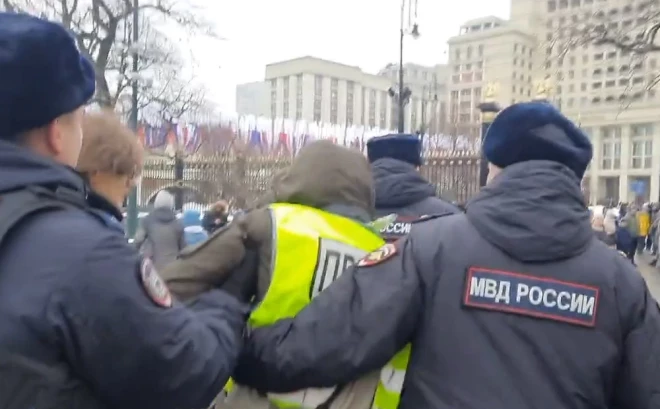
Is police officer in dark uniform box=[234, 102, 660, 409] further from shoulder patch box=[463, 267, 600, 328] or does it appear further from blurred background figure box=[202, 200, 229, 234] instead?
blurred background figure box=[202, 200, 229, 234]

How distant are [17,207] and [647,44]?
12.8 metres

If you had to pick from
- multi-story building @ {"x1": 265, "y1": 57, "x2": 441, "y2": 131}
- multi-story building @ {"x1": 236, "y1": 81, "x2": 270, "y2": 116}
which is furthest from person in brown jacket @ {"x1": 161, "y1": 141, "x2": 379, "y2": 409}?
multi-story building @ {"x1": 236, "y1": 81, "x2": 270, "y2": 116}

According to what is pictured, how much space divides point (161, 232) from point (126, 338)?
6280mm

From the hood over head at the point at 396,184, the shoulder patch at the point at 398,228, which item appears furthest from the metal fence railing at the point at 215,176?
the shoulder patch at the point at 398,228

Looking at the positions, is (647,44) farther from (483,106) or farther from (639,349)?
(639,349)

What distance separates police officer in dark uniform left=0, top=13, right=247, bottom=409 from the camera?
4.51ft

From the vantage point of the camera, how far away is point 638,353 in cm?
189

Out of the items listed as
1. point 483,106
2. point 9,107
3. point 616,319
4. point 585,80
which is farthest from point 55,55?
point 585,80

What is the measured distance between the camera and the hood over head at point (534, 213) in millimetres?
1876

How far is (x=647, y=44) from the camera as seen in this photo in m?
12.3

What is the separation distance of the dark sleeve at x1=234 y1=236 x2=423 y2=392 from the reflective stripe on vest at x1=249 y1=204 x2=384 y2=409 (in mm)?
54

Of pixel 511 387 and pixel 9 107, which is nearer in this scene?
pixel 9 107

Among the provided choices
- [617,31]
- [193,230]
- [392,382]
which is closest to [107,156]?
[392,382]

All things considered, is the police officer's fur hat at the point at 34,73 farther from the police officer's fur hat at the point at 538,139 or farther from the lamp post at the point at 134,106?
the lamp post at the point at 134,106
